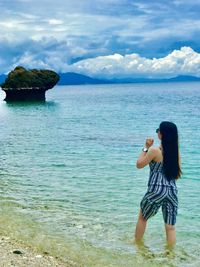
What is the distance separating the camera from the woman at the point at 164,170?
9.30m

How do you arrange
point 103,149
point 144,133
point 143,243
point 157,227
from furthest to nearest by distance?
1. point 144,133
2. point 103,149
3. point 157,227
4. point 143,243

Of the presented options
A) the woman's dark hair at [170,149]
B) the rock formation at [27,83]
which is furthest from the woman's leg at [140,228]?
the rock formation at [27,83]

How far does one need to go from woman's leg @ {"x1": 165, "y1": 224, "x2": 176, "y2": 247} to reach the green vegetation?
384ft

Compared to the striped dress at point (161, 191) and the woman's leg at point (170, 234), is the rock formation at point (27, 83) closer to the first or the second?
the woman's leg at point (170, 234)

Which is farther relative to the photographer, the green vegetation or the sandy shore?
the green vegetation

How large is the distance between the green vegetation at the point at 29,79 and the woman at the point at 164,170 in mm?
117677

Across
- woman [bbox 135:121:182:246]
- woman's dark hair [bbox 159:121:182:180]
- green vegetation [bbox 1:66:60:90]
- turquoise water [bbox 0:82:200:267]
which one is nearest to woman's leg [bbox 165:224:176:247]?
woman [bbox 135:121:182:246]

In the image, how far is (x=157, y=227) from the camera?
12828mm

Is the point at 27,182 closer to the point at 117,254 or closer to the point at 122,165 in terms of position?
the point at 122,165

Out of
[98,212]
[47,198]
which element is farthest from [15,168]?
[98,212]

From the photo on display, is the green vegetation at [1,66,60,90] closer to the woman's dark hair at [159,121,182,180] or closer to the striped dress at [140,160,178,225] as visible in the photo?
the striped dress at [140,160,178,225]

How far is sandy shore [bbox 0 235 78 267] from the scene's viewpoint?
9180 mm

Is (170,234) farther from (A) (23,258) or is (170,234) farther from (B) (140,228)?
(A) (23,258)

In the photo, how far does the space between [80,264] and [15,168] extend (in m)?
14.3
